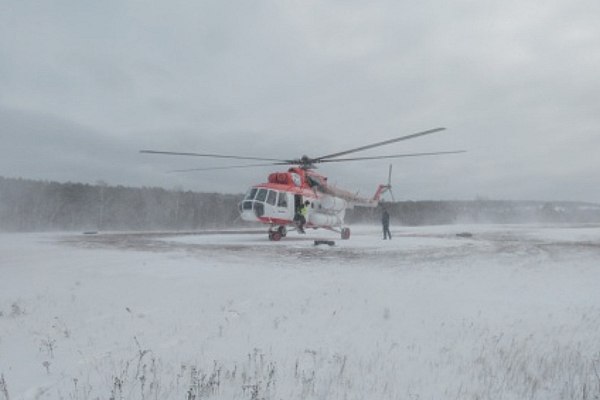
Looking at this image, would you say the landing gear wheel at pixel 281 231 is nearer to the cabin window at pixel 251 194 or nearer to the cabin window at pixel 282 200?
the cabin window at pixel 282 200

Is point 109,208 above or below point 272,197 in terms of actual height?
below

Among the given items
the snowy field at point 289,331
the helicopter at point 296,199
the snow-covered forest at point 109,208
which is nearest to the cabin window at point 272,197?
the helicopter at point 296,199

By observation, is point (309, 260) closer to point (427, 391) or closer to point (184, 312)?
point (184, 312)

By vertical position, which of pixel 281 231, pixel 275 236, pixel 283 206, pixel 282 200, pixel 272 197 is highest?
pixel 272 197

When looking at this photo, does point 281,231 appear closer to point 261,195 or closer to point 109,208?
point 261,195

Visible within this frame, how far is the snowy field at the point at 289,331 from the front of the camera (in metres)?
5.50

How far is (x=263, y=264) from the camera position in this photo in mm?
13305

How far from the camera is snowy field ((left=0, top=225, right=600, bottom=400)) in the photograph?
550 cm

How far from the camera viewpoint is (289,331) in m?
7.55

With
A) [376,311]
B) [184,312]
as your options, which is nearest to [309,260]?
[376,311]

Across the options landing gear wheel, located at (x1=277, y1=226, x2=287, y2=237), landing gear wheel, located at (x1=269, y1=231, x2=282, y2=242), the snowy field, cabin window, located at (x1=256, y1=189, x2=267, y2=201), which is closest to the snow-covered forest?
landing gear wheel, located at (x1=277, y1=226, x2=287, y2=237)

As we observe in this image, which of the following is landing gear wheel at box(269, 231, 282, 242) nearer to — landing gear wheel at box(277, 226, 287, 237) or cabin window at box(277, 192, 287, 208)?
landing gear wheel at box(277, 226, 287, 237)

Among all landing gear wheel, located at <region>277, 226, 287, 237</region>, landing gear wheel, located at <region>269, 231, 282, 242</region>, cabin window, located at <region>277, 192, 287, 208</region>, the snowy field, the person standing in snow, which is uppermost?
cabin window, located at <region>277, 192, 287, 208</region>

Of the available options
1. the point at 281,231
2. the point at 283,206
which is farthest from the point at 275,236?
the point at 283,206
